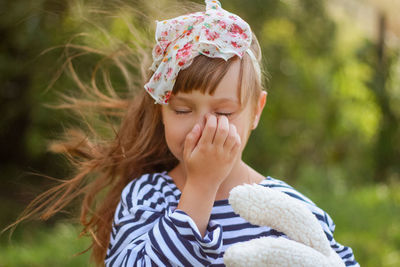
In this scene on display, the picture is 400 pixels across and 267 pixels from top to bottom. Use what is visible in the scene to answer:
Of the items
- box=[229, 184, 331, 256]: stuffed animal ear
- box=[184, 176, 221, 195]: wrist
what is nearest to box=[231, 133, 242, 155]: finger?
box=[184, 176, 221, 195]: wrist

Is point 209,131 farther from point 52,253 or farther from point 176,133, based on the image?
point 52,253

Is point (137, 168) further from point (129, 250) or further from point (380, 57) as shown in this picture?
point (380, 57)

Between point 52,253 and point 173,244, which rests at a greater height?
point 173,244

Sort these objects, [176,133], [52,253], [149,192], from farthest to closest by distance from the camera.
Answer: [52,253]
[149,192]
[176,133]

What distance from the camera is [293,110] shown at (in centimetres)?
616

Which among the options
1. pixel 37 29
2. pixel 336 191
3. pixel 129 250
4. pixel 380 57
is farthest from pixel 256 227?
pixel 380 57

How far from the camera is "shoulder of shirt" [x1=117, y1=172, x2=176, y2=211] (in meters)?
1.69

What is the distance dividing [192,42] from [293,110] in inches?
184

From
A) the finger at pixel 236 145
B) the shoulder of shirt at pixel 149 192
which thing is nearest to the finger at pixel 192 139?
A: the finger at pixel 236 145

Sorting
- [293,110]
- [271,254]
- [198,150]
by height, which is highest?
[198,150]

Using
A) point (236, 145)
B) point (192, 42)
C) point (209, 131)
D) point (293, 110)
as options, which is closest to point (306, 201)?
point (236, 145)

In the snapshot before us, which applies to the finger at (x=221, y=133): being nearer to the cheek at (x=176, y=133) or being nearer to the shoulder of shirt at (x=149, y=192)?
the cheek at (x=176, y=133)

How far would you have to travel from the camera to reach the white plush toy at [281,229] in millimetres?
1249

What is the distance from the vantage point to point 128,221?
1648mm
